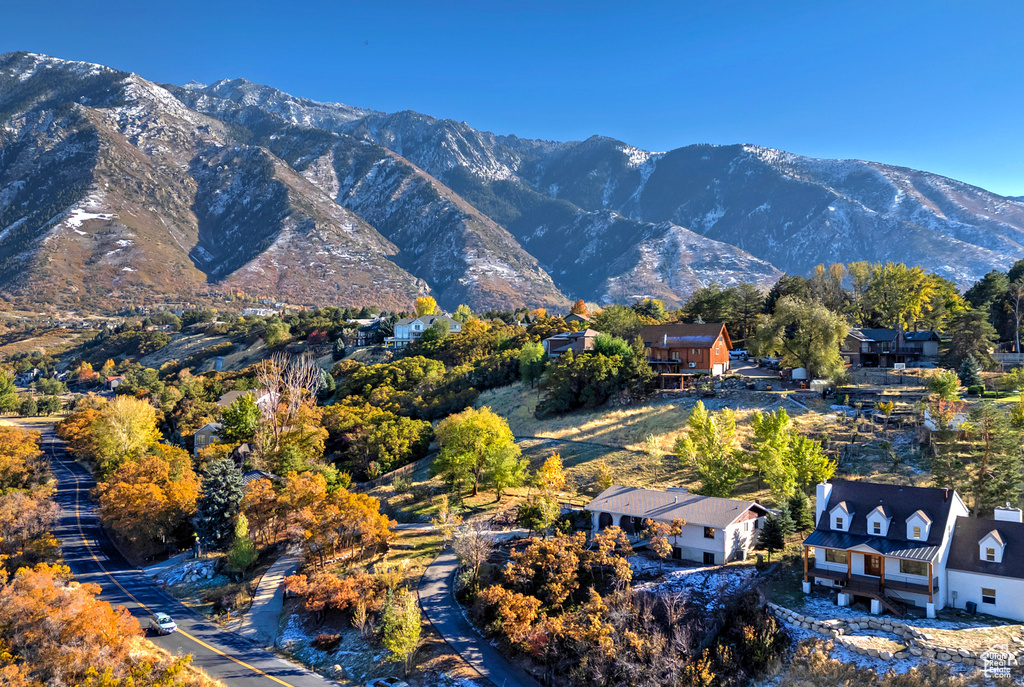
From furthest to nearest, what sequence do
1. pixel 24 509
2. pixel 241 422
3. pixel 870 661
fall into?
1. pixel 241 422
2. pixel 24 509
3. pixel 870 661

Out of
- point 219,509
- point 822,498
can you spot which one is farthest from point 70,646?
point 822,498

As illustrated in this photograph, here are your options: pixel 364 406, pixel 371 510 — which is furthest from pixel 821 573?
pixel 364 406

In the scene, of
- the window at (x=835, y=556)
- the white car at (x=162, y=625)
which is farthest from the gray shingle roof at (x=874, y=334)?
the white car at (x=162, y=625)

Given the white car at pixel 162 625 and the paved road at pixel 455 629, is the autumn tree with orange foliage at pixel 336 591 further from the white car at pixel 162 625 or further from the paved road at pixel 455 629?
the white car at pixel 162 625

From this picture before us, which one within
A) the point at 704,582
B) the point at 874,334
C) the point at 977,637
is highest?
the point at 874,334

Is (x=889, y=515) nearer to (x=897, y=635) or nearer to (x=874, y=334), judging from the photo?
(x=897, y=635)

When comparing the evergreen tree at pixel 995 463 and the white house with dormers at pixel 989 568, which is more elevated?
the evergreen tree at pixel 995 463
